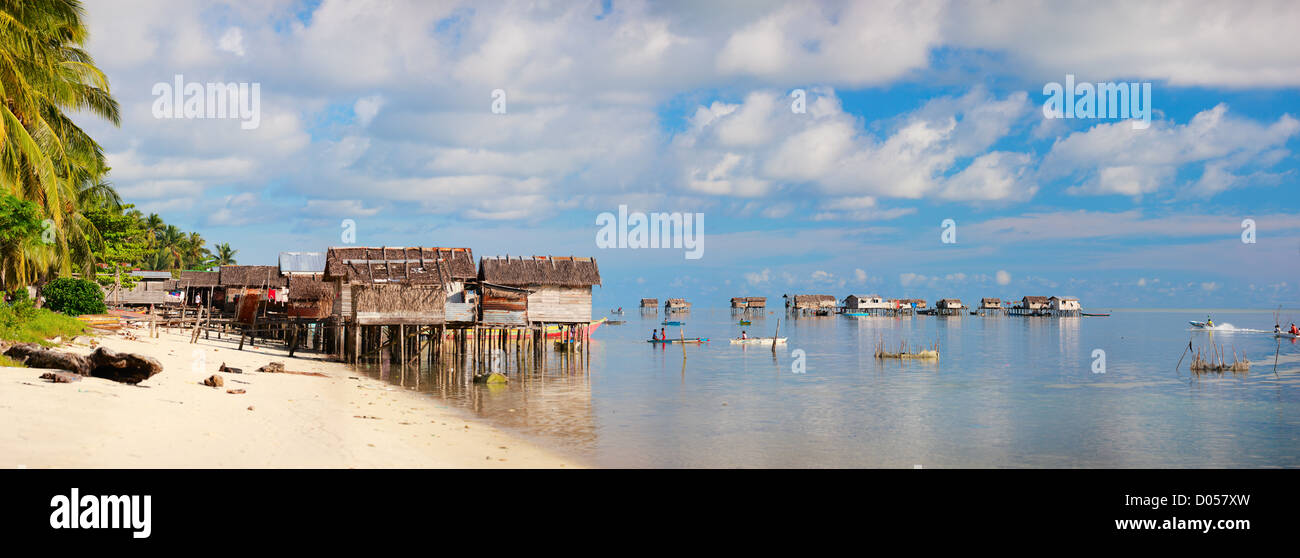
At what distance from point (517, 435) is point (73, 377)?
829cm

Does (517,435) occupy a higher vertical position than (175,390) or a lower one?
lower

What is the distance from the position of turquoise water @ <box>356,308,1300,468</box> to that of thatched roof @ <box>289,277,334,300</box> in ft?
40.0

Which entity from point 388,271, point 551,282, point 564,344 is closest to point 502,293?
point 551,282

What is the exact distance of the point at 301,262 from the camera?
180 ft

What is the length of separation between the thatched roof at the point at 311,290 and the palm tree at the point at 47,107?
1308cm

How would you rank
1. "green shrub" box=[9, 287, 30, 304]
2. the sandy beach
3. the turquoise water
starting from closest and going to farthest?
the sandy beach
the turquoise water
"green shrub" box=[9, 287, 30, 304]

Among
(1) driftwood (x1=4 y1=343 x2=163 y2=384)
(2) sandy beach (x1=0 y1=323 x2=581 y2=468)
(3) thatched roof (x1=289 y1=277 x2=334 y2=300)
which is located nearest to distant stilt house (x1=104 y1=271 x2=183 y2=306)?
(3) thatched roof (x1=289 y1=277 x2=334 y2=300)

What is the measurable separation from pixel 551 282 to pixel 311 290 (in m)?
15.3

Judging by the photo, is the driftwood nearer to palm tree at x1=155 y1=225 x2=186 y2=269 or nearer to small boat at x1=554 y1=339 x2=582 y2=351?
small boat at x1=554 y1=339 x2=582 y2=351

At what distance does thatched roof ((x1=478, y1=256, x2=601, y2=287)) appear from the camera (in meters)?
38.9

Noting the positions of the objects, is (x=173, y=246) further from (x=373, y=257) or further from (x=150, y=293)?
(x=373, y=257)
